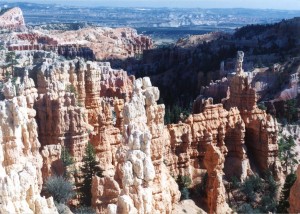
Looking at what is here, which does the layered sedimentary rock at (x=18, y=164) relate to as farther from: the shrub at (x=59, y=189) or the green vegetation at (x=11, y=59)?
the green vegetation at (x=11, y=59)

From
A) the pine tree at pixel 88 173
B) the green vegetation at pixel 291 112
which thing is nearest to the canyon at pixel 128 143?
the pine tree at pixel 88 173

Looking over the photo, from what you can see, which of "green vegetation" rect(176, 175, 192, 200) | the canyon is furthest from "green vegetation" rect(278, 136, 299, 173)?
"green vegetation" rect(176, 175, 192, 200)

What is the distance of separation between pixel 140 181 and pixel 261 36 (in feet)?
257

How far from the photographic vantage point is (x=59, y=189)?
20938mm

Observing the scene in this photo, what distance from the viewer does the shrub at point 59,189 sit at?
20922mm

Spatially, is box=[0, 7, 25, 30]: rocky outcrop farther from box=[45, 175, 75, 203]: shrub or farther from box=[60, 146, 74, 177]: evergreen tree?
box=[45, 175, 75, 203]: shrub

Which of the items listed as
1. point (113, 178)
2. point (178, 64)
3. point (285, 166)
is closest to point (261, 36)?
point (178, 64)

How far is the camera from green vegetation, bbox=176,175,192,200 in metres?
25.1

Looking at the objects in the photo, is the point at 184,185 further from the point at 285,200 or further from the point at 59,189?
the point at 59,189

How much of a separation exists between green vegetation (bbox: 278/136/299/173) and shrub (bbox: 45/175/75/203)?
14.8 metres

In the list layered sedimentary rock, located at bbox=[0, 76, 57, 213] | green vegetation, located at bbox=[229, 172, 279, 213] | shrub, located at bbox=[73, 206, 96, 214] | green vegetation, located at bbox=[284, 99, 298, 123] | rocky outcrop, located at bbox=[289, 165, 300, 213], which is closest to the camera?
layered sedimentary rock, located at bbox=[0, 76, 57, 213]

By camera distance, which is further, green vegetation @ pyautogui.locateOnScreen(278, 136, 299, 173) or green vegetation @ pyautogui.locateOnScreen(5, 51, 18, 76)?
green vegetation @ pyautogui.locateOnScreen(5, 51, 18, 76)

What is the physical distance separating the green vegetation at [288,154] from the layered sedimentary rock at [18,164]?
55.7ft

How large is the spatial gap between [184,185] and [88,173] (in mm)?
5197
